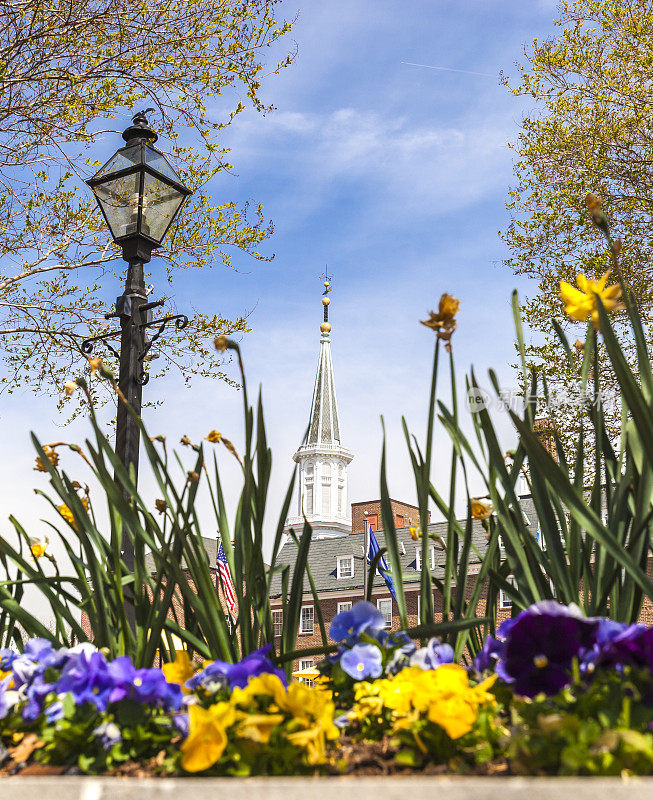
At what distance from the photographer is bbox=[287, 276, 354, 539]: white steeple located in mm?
52906

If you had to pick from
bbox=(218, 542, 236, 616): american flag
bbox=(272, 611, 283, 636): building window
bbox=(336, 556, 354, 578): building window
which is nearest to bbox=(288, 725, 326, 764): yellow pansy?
bbox=(272, 611, 283, 636): building window

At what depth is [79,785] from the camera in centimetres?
80

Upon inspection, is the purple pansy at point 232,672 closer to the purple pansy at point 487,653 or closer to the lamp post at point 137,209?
the purple pansy at point 487,653

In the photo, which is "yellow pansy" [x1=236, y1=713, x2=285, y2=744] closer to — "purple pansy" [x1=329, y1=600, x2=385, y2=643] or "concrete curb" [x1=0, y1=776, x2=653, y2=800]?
"concrete curb" [x1=0, y1=776, x2=653, y2=800]

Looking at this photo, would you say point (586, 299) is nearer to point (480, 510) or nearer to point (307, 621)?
point (480, 510)

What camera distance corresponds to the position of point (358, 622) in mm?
1415

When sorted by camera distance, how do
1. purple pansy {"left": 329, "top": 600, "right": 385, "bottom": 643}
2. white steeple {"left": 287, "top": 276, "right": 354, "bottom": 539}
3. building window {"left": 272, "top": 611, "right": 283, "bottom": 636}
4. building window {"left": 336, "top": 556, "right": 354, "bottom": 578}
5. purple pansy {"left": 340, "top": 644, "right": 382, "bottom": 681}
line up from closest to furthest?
purple pansy {"left": 340, "top": 644, "right": 382, "bottom": 681}
purple pansy {"left": 329, "top": 600, "right": 385, "bottom": 643}
building window {"left": 272, "top": 611, "right": 283, "bottom": 636}
building window {"left": 336, "top": 556, "right": 354, "bottom": 578}
white steeple {"left": 287, "top": 276, "right": 354, "bottom": 539}

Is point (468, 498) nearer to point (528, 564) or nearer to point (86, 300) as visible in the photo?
point (528, 564)

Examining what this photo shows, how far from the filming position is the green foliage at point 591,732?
80cm

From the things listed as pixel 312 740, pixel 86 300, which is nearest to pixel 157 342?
pixel 86 300

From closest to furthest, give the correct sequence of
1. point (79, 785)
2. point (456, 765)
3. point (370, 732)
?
point (79, 785) < point (456, 765) < point (370, 732)

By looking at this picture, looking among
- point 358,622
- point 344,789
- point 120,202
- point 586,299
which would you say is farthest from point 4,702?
point 120,202

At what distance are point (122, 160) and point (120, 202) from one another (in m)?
0.31

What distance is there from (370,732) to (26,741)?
0.52 m
